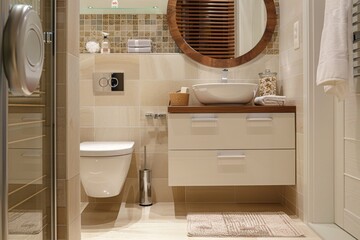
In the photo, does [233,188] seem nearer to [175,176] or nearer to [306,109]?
[175,176]

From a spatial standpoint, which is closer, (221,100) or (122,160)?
(122,160)

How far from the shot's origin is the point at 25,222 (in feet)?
3.16

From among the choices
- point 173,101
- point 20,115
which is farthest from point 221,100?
point 20,115

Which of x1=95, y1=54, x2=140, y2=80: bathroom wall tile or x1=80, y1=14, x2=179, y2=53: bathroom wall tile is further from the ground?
x1=80, y1=14, x2=179, y2=53: bathroom wall tile

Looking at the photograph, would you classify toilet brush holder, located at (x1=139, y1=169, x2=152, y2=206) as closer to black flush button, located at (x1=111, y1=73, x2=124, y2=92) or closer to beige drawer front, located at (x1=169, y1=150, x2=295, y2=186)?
beige drawer front, located at (x1=169, y1=150, x2=295, y2=186)

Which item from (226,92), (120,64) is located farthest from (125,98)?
(226,92)

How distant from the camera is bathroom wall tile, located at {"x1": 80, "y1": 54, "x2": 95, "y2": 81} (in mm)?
2760

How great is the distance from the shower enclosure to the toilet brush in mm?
1495

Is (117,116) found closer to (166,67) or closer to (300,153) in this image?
(166,67)

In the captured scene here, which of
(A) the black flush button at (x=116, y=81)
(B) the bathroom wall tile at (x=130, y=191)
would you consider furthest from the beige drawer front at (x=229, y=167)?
(A) the black flush button at (x=116, y=81)

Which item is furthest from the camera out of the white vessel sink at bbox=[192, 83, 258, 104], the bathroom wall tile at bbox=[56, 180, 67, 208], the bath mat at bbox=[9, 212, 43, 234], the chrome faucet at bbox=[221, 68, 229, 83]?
the chrome faucet at bbox=[221, 68, 229, 83]

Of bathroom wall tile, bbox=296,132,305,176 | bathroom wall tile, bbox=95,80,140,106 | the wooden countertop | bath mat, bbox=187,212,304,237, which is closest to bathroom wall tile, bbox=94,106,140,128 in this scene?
bathroom wall tile, bbox=95,80,140,106

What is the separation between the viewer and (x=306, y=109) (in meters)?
2.16

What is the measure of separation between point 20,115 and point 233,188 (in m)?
2.14
